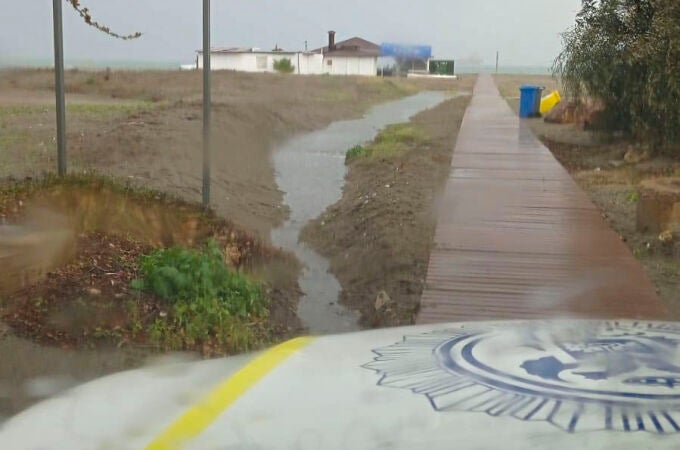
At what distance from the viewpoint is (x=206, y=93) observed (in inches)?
357

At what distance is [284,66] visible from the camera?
4662 centimetres

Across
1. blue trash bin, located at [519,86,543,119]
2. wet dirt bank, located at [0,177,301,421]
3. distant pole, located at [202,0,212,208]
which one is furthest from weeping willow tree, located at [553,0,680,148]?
blue trash bin, located at [519,86,543,119]

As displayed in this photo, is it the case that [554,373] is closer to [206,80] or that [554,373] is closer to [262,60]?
[206,80]

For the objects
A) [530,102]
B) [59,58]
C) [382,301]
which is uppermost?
[59,58]

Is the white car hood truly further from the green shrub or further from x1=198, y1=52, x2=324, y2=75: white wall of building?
x1=198, y1=52, x2=324, y2=75: white wall of building

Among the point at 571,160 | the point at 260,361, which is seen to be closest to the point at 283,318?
the point at 260,361

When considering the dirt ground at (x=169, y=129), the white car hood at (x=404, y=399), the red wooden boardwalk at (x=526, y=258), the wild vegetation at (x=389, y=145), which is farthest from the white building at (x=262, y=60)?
the white car hood at (x=404, y=399)

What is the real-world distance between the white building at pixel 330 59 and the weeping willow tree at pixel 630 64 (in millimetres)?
27630

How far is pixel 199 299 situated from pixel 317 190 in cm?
870

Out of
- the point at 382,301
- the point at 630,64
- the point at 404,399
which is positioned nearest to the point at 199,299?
the point at 382,301

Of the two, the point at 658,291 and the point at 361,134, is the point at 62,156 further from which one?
the point at 361,134

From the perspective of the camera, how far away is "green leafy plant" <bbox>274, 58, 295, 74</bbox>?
151 feet

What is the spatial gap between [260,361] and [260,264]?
564cm

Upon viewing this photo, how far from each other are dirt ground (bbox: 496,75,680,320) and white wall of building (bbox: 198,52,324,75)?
60.3 ft
